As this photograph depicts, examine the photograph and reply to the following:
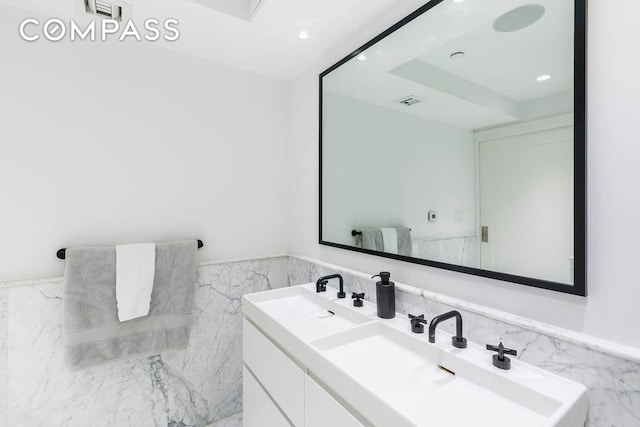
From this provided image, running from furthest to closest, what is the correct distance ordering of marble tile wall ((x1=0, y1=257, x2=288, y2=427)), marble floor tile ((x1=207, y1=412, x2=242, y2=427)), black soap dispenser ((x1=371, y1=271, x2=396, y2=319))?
marble floor tile ((x1=207, y1=412, x2=242, y2=427)) < marble tile wall ((x1=0, y1=257, x2=288, y2=427)) < black soap dispenser ((x1=371, y1=271, x2=396, y2=319))

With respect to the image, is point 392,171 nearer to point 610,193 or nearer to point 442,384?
point 610,193

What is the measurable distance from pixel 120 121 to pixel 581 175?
197cm

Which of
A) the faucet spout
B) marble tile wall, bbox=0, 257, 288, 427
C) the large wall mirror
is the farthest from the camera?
marble tile wall, bbox=0, 257, 288, 427

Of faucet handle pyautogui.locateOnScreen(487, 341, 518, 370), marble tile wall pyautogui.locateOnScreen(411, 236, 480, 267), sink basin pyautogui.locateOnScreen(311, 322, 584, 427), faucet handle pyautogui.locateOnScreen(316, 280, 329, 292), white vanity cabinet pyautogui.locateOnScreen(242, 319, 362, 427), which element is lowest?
white vanity cabinet pyautogui.locateOnScreen(242, 319, 362, 427)

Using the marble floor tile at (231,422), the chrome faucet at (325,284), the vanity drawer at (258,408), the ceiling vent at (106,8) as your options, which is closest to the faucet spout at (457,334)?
the chrome faucet at (325,284)

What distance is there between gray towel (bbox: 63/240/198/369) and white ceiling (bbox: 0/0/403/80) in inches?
44.2

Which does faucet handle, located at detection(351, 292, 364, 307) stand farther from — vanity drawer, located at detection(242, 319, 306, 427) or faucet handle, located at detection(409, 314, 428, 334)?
vanity drawer, located at detection(242, 319, 306, 427)

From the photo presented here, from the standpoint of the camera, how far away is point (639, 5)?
2.48 ft

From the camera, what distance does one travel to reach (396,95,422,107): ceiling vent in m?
1.33

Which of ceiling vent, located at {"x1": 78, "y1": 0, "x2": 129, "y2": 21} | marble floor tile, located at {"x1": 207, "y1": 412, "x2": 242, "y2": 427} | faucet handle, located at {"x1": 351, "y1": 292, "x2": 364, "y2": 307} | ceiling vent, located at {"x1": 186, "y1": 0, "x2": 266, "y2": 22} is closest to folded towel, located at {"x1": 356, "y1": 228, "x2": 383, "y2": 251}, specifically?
faucet handle, located at {"x1": 351, "y1": 292, "x2": 364, "y2": 307}

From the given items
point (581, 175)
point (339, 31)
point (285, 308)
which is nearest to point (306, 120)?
point (339, 31)

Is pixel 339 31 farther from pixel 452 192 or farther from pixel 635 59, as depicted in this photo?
pixel 635 59

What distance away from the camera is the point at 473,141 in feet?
3.66

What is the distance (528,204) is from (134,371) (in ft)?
6.56
